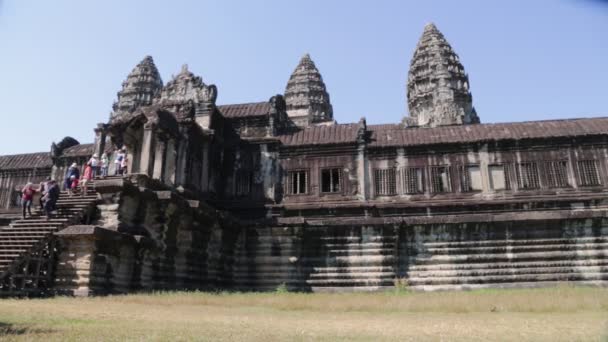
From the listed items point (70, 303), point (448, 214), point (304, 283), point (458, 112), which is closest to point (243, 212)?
point (304, 283)

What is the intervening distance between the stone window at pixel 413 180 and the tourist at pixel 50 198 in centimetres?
1484

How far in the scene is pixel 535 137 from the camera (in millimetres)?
23016

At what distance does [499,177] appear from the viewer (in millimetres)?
22953

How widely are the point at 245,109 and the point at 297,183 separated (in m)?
5.64

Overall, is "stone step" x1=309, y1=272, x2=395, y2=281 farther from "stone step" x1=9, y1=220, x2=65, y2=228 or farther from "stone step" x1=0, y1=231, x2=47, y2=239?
"stone step" x1=0, y1=231, x2=47, y2=239

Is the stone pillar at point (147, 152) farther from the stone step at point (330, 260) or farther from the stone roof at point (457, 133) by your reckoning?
the stone roof at point (457, 133)

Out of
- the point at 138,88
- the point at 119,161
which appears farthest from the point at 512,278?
the point at 138,88

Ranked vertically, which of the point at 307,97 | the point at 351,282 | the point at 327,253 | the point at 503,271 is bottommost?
the point at 351,282

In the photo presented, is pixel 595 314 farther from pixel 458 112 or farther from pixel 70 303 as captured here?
pixel 458 112

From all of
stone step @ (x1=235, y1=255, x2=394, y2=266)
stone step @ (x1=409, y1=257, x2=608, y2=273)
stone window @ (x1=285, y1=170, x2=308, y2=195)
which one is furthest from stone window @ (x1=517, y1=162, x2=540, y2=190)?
stone window @ (x1=285, y1=170, x2=308, y2=195)

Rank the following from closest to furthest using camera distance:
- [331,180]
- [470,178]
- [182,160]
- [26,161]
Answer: [182,160] < [470,178] < [331,180] < [26,161]

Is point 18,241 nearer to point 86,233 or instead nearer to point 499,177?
point 86,233

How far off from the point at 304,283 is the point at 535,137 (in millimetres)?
12755

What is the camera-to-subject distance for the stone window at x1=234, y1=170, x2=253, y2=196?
24.4 metres
